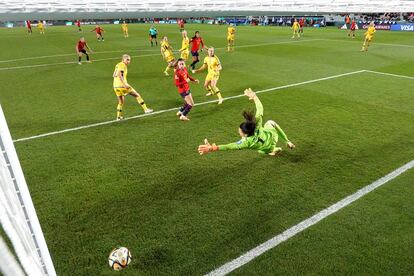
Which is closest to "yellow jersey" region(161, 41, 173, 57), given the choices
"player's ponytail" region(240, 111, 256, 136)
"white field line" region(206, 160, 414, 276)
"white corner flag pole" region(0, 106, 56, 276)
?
"player's ponytail" region(240, 111, 256, 136)

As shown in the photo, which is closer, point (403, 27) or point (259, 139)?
point (259, 139)

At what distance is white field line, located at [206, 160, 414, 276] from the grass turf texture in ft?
0.34

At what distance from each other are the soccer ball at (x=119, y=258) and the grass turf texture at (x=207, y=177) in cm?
14

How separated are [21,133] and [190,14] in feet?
18.8

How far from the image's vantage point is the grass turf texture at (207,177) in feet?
14.4

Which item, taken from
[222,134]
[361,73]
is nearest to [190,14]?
[222,134]

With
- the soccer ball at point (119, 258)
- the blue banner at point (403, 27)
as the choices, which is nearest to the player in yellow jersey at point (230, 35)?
the soccer ball at point (119, 258)

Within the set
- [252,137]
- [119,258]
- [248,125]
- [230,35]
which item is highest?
[230,35]

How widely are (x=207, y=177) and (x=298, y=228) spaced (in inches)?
85.5

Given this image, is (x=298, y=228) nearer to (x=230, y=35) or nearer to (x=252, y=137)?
(x=252, y=137)

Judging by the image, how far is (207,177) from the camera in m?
6.30

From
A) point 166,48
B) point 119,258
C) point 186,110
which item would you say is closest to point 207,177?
point 119,258

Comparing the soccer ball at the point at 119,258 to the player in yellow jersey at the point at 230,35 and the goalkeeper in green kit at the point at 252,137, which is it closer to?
the goalkeeper in green kit at the point at 252,137

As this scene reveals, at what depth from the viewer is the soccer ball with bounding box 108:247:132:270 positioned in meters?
4.05
